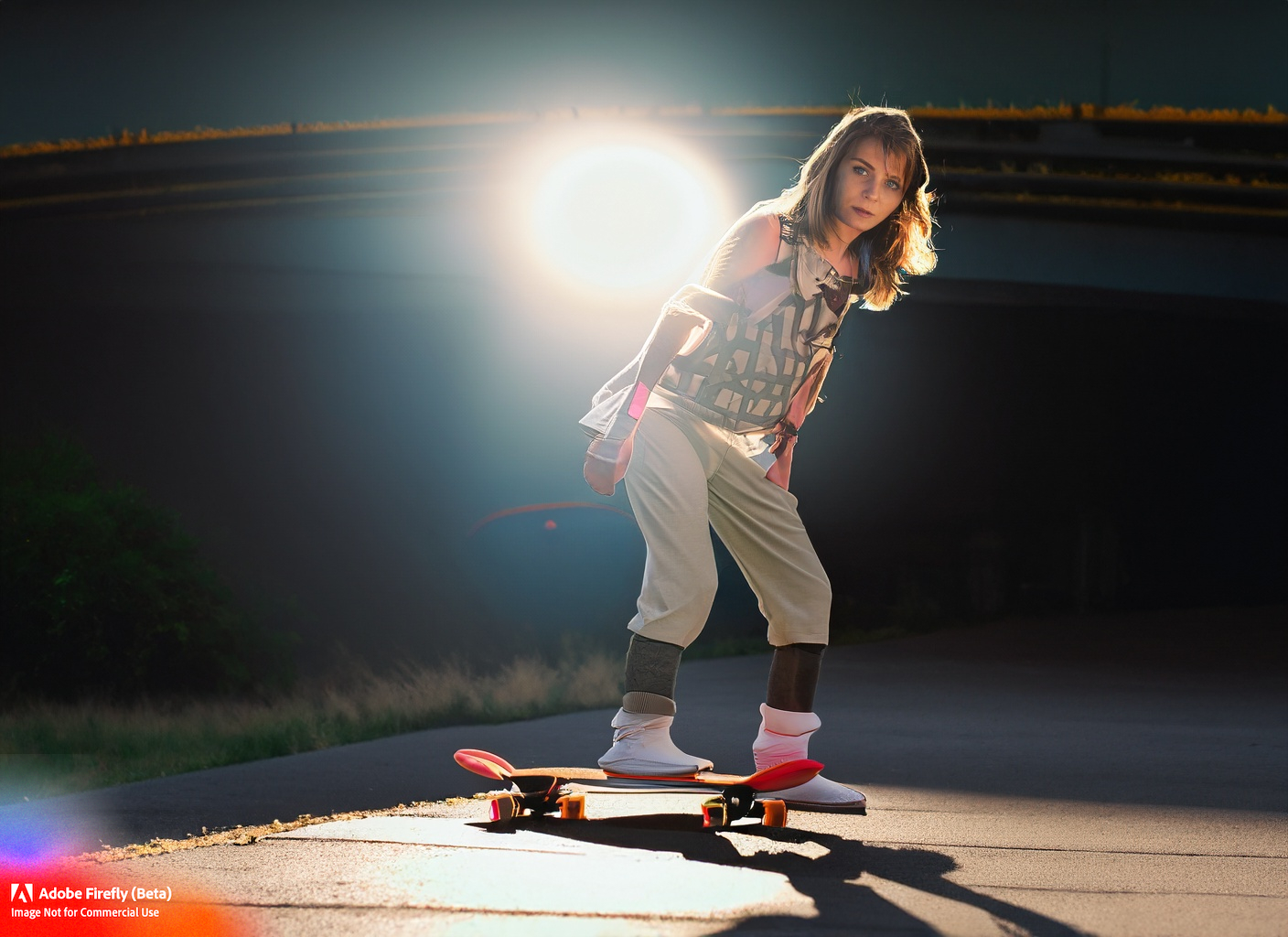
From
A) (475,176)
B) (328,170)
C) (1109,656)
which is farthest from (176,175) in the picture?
(1109,656)

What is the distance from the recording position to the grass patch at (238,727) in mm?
4656

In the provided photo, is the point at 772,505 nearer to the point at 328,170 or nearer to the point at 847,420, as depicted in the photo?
the point at 328,170

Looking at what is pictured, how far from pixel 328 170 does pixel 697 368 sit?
1073 cm

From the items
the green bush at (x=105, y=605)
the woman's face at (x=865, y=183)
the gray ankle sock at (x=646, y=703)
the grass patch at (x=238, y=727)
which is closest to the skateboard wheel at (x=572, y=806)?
the gray ankle sock at (x=646, y=703)

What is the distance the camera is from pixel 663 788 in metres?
3.04

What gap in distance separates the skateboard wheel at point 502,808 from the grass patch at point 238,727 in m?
1.80

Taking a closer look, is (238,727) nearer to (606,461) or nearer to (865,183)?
(606,461)

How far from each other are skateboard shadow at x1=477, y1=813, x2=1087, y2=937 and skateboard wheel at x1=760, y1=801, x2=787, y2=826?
24 mm

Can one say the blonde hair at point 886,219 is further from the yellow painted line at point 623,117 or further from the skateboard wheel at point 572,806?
the yellow painted line at point 623,117

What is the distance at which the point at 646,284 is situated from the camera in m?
13.6

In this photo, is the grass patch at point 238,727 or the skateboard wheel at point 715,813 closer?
the skateboard wheel at point 715,813

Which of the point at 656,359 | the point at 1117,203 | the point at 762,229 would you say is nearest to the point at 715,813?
the point at 656,359

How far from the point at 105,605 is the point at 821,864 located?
9258 millimetres

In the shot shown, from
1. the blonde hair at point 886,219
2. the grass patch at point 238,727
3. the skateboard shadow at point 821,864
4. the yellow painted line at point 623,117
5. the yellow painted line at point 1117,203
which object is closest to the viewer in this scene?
the skateboard shadow at point 821,864
